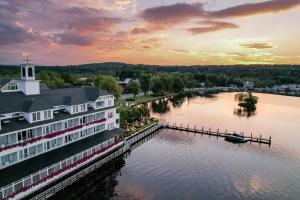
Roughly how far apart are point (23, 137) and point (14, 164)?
426 cm

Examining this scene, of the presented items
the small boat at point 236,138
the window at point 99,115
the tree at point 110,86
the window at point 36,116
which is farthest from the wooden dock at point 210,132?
the window at point 36,116

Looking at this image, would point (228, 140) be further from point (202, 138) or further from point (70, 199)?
point (70, 199)

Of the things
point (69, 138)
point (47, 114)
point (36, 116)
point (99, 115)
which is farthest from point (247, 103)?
point (36, 116)

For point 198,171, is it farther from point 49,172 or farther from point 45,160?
point 45,160

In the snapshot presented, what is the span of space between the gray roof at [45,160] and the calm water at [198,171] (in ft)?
18.8

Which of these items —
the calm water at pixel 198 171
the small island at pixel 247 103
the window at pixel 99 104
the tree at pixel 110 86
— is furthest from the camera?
the small island at pixel 247 103

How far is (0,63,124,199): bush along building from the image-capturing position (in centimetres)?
3756

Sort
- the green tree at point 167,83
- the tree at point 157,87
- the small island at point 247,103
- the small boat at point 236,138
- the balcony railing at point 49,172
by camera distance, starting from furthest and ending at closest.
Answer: the green tree at point 167,83, the tree at point 157,87, the small island at point 247,103, the small boat at point 236,138, the balcony railing at point 49,172

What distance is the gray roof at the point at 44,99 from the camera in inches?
1684

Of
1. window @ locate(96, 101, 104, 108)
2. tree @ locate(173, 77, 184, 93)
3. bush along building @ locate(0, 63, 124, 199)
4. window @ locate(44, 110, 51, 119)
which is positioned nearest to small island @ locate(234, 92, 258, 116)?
tree @ locate(173, 77, 184, 93)

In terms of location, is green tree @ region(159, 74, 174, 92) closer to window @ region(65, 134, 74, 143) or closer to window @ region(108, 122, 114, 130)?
window @ region(108, 122, 114, 130)

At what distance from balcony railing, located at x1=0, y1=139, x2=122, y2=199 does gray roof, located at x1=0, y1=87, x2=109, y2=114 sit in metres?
10.0

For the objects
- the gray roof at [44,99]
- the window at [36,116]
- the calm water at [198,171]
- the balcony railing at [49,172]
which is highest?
the gray roof at [44,99]

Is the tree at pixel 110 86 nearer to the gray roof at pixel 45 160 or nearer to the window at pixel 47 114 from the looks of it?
the gray roof at pixel 45 160
